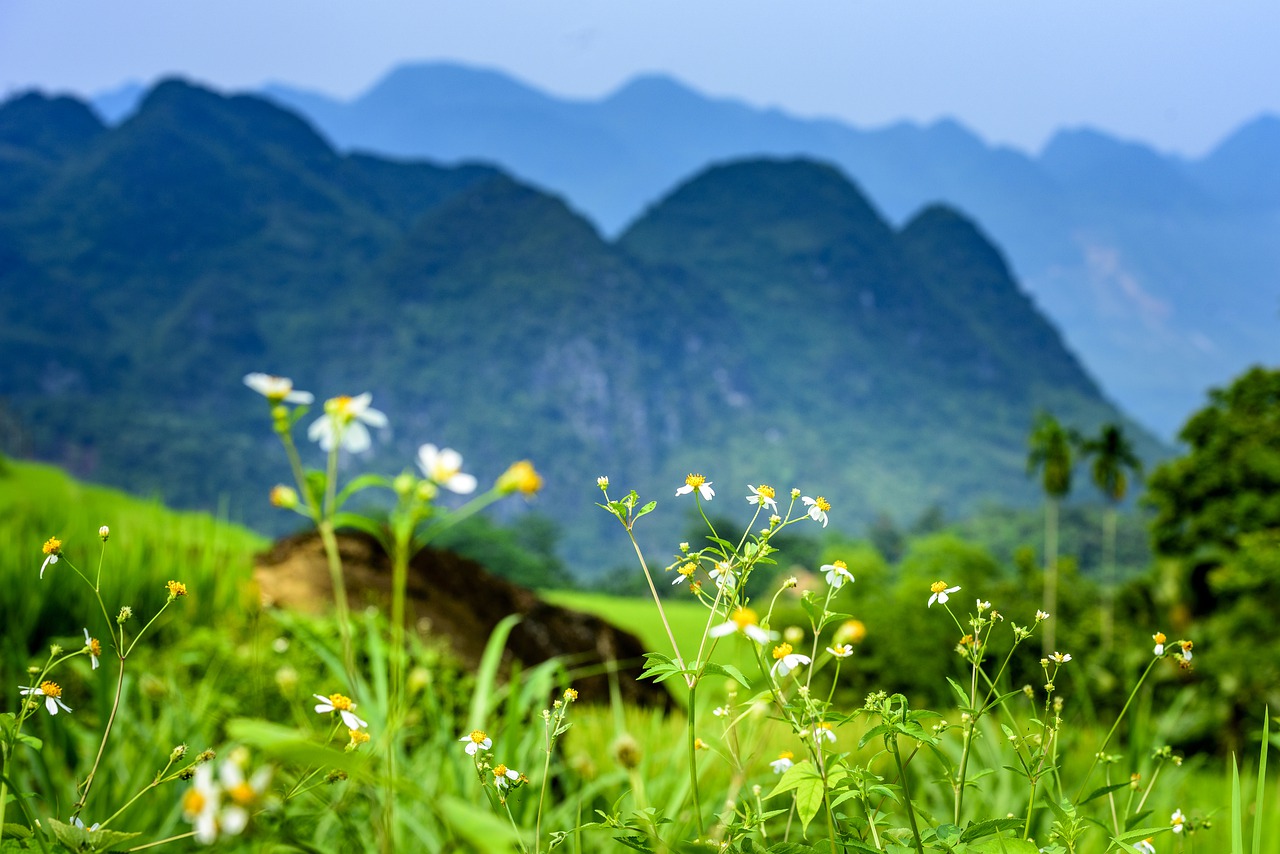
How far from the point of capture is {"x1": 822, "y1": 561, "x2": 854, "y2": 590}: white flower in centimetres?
86

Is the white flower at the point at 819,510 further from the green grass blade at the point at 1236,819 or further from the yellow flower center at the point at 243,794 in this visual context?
the yellow flower center at the point at 243,794

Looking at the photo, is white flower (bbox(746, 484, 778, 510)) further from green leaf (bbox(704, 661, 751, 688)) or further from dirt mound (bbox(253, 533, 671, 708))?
dirt mound (bbox(253, 533, 671, 708))

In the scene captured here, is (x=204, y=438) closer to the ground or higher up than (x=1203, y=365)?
closer to the ground

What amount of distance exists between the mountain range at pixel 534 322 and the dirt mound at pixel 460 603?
304ft

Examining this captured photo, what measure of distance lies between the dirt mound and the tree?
1125cm

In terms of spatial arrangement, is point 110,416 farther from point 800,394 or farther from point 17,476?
point 17,476

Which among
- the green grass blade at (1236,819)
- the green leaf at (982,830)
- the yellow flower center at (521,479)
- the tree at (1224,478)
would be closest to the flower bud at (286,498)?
the yellow flower center at (521,479)

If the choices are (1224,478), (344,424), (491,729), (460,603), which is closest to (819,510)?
(344,424)

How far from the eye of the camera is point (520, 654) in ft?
14.5

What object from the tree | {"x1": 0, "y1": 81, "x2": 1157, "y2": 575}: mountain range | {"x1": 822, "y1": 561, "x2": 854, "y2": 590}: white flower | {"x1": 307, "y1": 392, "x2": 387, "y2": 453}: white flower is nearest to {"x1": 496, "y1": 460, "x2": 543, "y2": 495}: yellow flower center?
{"x1": 307, "y1": 392, "x2": 387, "y2": 453}: white flower

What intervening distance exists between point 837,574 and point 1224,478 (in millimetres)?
14851

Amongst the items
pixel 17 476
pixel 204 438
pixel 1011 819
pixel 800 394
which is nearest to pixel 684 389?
pixel 800 394

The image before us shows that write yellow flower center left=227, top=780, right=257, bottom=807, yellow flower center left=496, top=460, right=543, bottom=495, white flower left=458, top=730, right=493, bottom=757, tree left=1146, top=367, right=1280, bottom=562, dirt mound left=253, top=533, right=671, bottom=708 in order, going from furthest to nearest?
tree left=1146, top=367, right=1280, bottom=562
dirt mound left=253, top=533, right=671, bottom=708
white flower left=458, top=730, right=493, bottom=757
yellow flower center left=496, top=460, right=543, bottom=495
yellow flower center left=227, top=780, right=257, bottom=807

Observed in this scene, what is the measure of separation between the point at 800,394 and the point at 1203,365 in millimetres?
114924
